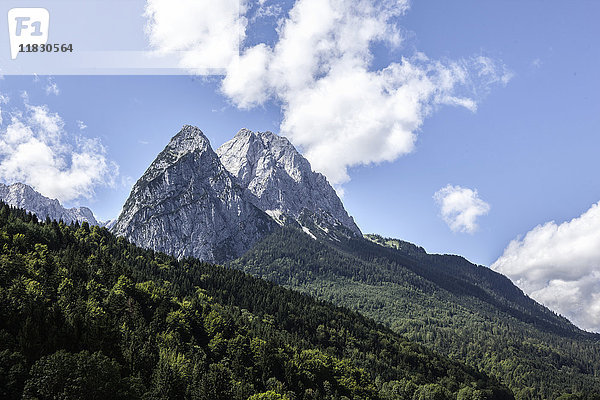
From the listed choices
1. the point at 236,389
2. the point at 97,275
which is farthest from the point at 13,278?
the point at 236,389

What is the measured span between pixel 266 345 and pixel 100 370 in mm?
78343

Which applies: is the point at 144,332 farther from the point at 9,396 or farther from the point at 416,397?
the point at 416,397

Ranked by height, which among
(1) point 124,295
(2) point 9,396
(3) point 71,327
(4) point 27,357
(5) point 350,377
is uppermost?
(1) point 124,295

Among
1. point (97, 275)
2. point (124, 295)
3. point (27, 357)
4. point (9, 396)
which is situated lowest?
point (9, 396)

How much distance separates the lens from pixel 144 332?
431ft

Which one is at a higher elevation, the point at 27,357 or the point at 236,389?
the point at 27,357

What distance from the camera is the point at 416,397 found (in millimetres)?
192125

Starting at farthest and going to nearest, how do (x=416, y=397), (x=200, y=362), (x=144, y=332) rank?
(x=416, y=397) < (x=144, y=332) < (x=200, y=362)

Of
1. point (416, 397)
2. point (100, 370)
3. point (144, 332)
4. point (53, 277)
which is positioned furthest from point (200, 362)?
point (416, 397)

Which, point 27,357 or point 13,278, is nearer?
point 27,357

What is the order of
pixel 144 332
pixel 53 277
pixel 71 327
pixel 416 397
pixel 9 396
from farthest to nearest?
pixel 416 397, pixel 53 277, pixel 144 332, pixel 71 327, pixel 9 396

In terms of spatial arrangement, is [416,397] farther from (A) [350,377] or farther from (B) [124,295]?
(B) [124,295]

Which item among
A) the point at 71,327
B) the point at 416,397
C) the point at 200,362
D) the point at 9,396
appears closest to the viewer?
the point at 9,396

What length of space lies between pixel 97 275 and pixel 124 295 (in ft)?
75.2
